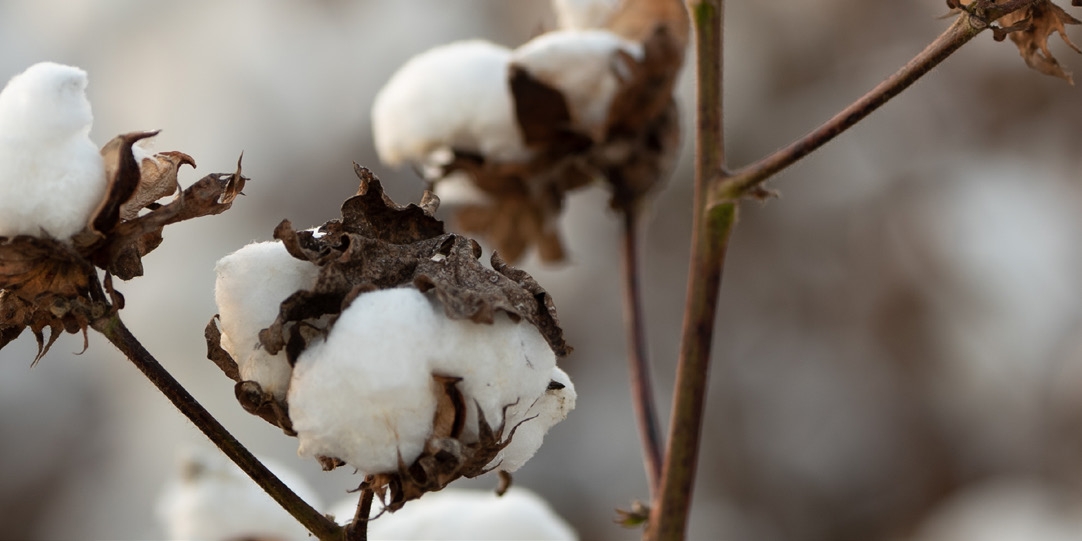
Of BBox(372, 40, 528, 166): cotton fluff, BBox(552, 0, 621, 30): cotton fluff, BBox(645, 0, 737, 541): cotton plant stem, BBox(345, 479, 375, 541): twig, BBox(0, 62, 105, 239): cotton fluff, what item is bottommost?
BBox(345, 479, 375, 541): twig

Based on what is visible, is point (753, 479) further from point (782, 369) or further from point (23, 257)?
point (23, 257)

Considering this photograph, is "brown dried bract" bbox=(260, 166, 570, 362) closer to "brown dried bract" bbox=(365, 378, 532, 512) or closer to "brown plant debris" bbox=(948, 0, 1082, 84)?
"brown dried bract" bbox=(365, 378, 532, 512)

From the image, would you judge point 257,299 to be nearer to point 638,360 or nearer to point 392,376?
Answer: point 392,376

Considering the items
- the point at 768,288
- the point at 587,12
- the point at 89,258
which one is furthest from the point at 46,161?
the point at 768,288

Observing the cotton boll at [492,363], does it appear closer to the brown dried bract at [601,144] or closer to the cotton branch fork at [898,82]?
the cotton branch fork at [898,82]

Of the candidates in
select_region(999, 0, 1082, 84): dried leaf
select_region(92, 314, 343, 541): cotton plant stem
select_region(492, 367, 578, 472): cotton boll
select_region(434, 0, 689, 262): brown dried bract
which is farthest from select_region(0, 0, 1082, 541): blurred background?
select_region(92, 314, 343, 541): cotton plant stem

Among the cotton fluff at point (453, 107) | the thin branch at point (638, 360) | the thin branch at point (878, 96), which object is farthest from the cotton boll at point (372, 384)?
the cotton fluff at point (453, 107)
